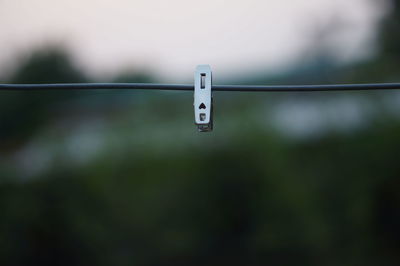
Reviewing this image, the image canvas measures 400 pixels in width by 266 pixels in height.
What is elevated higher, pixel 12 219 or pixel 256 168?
pixel 256 168

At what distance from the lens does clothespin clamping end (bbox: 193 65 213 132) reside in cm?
446

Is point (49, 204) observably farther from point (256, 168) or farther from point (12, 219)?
point (256, 168)

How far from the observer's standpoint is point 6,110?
4378 cm

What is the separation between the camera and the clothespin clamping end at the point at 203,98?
14.6 ft

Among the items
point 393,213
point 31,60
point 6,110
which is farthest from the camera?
point 31,60

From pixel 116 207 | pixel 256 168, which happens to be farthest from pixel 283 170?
pixel 116 207

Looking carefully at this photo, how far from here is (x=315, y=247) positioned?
96.8 ft

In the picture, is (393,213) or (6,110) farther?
(6,110)

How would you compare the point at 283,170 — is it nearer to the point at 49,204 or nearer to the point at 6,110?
the point at 49,204

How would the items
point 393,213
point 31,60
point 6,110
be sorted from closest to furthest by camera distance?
point 393,213 → point 6,110 → point 31,60

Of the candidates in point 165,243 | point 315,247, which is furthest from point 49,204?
point 315,247

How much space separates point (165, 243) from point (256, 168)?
4.25 metres

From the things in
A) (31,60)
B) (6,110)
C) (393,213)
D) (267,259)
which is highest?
(31,60)

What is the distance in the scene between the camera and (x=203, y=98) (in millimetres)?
4488
